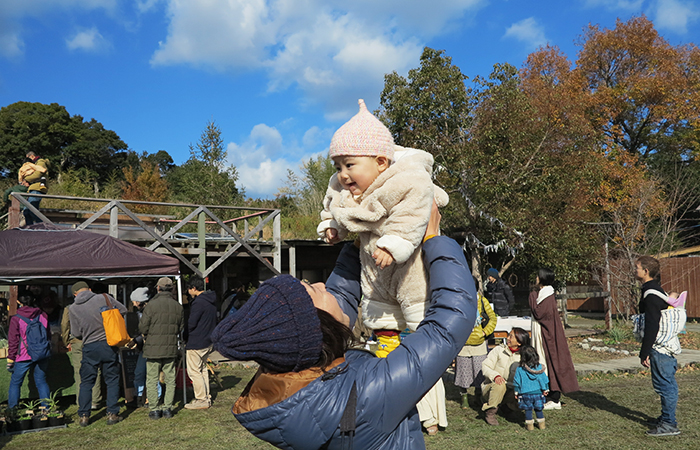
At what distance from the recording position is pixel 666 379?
5234mm

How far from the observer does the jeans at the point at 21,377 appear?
6562 millimetres

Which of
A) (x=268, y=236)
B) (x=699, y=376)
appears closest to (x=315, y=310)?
(x=699, y=376)

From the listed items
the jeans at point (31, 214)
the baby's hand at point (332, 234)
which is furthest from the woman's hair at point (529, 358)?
the jeans at point (31, 214)

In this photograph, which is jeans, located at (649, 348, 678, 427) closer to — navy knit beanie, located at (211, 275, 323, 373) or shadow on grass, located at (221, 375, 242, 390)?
navy knit beanie, located at (211, 275, 323, 373)

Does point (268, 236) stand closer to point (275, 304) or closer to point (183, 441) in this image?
point (183, 441)

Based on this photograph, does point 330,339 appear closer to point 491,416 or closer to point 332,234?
point 332,234

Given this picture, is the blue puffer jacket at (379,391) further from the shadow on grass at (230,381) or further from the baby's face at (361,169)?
the shadow on grass at (230,381)

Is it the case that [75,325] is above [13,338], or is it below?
above

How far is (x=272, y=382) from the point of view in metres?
1.34

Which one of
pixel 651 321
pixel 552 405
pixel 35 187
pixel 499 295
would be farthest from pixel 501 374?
pixel 35 187

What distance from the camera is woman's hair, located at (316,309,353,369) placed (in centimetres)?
137

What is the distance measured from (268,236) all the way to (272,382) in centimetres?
1918

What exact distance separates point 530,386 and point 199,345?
4.53 metres

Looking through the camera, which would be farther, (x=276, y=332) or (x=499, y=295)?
(x=499, y=295)
